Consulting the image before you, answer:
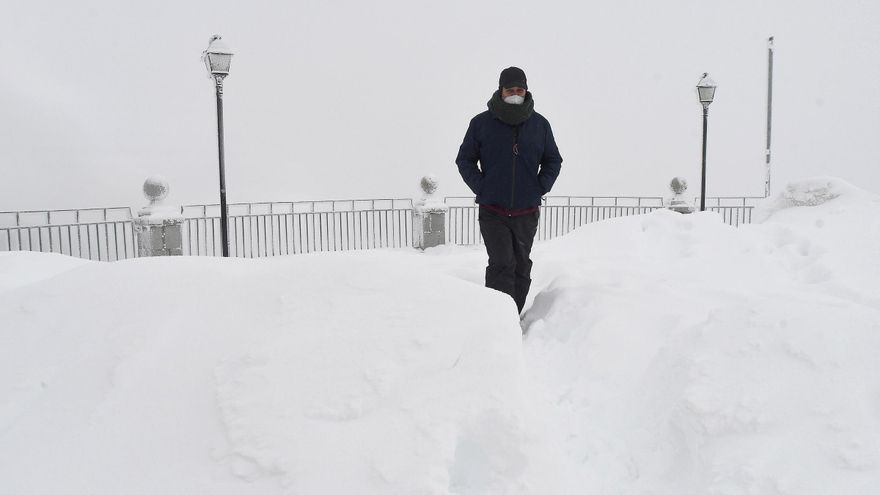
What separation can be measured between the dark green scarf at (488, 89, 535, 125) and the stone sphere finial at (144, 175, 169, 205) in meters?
8.51

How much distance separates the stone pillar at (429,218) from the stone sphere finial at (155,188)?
5016 millimetres

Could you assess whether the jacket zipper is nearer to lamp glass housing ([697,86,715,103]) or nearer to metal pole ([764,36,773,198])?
lamp glass housing ([697,86,715,103])

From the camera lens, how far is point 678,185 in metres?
15.3

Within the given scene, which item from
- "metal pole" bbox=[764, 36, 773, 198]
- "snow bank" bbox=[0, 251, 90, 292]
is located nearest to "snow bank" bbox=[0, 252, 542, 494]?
"snow bank" bbox=[0, 251, 90, 292]

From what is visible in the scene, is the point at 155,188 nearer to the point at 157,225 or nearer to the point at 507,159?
the point at 157,225

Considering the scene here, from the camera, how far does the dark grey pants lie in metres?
4.77

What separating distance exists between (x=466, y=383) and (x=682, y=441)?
1093 millimetres

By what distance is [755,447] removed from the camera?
104 inches

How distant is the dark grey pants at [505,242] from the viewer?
4766 mm

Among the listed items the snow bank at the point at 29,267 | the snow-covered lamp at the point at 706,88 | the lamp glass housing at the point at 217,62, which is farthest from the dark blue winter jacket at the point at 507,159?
the snow-covered lamp at the point at 706,88

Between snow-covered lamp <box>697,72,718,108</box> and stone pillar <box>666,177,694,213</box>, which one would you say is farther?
stone pillar <box>666,177,694,213</box>

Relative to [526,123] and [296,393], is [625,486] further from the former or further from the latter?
[526,123]

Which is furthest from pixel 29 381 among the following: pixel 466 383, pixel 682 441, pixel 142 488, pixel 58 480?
pixel 682 441

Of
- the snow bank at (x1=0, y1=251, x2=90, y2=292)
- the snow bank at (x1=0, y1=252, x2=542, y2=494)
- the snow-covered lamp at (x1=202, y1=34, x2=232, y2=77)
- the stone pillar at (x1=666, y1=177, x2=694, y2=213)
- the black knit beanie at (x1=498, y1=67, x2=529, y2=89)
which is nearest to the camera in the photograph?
the snow bank at (x1=0, y1=252, x2=542, y2=494)
